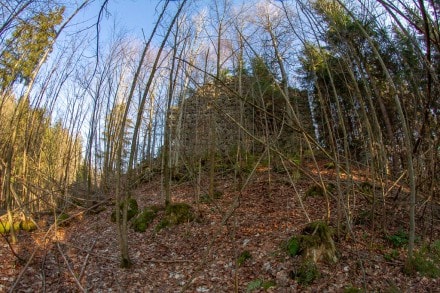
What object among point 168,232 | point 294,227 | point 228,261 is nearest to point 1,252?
point 168,232

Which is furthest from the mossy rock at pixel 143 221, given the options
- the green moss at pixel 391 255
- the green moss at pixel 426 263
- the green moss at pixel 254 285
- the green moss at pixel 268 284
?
the green moss at pixel 426 263

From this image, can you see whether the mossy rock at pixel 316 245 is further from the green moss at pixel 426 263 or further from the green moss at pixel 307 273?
the green moss at pixel 426 263

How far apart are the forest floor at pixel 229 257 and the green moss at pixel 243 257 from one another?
0.02m

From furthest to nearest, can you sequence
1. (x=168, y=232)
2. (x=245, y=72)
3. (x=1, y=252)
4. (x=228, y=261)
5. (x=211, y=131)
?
1. (x=245, y=72)
2. (x=211, y=131)
3. (x=168, y=232)
4. (x=1, y=252)
5. (x=228, y=261)

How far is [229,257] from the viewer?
219 inches

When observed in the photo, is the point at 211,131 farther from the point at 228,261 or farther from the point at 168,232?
the point at 228,261

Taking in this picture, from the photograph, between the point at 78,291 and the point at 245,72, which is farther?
the point at 245,72

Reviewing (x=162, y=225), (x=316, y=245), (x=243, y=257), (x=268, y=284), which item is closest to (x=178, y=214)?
(x=162, y=225)

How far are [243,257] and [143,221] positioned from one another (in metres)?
3.39

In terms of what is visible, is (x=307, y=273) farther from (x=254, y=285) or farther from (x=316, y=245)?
(x=254, y=285)

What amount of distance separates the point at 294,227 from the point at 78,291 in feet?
13.0

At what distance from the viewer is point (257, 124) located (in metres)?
12.7

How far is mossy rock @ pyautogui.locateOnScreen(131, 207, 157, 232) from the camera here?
→ 7.66 metres

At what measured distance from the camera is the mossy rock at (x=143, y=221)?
301 inches
